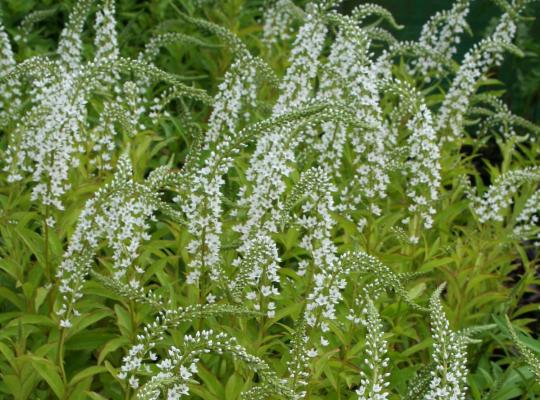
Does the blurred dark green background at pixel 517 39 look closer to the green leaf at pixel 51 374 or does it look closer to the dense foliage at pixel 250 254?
the dense foliage at pixel 250 254

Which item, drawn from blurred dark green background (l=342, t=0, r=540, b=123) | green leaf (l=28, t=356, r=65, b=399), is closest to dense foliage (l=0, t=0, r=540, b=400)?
green leaf (l=28, t=356, r=65, b=399)

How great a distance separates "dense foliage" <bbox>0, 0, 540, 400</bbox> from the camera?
4.40 metres

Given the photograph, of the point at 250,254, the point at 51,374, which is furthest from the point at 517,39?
the point at 51,374

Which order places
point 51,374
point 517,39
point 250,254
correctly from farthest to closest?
point 517,39 → point 51,374 → point 250,254

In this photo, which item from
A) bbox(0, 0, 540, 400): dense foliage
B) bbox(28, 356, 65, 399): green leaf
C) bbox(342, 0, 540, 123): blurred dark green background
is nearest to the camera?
bbox(0, 0, 540, 400): dense foliage

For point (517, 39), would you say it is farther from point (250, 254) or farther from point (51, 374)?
point (51, 374)

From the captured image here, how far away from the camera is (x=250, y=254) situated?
441 centimetres

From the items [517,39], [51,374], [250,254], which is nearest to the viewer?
[250,254]

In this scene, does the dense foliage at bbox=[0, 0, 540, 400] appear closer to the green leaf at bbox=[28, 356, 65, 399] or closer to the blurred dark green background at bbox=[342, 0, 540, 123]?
the green leaf at bbox=[28, 356, 65, 399]

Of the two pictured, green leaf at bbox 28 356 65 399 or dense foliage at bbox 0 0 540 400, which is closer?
dense foliage at bbox 0 0 540 400

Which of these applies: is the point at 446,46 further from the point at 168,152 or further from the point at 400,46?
the point at 168,152

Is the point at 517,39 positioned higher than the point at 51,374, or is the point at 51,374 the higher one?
the point at 517,39

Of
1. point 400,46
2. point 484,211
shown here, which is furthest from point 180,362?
point 400,46

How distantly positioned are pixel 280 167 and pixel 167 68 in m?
4.60
